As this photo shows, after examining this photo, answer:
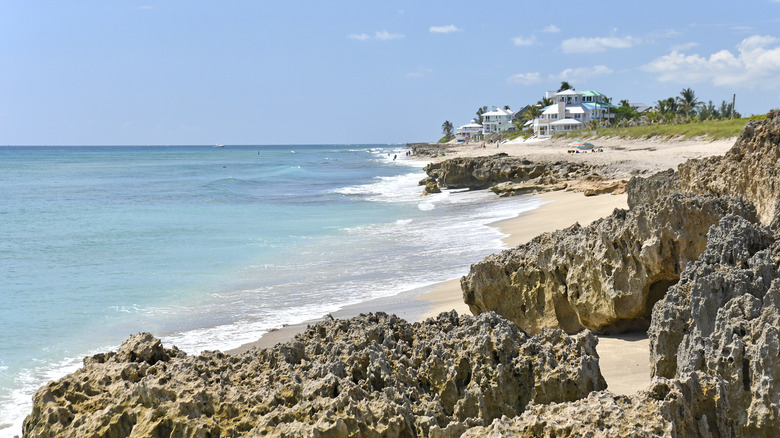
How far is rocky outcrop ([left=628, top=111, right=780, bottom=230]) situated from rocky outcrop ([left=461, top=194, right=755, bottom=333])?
92 cm

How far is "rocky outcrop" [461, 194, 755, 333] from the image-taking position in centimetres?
612

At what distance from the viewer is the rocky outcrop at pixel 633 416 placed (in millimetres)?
2875

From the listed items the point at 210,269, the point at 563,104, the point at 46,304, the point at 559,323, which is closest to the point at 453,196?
the point at 210,269

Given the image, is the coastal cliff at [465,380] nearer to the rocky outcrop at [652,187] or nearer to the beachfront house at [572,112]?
the rocky outcrop at [652,187]

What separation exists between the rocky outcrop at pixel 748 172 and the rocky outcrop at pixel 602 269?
92cm

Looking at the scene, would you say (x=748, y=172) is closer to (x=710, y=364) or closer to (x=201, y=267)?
(x=710, y=364)

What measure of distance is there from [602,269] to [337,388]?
3.70m

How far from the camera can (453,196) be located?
104 feet

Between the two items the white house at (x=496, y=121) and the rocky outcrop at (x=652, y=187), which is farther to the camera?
the white house at (x=496, y=121)

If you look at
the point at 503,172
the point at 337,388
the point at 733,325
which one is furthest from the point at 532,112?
the point at 337,388

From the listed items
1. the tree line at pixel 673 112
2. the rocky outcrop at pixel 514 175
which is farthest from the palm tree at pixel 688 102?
the rocky outcrop at pixel 514 175

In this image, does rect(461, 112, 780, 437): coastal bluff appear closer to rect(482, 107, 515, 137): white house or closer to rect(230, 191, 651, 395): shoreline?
rect(230, 191, 651, 395): shoreline

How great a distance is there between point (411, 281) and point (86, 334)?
516 cm

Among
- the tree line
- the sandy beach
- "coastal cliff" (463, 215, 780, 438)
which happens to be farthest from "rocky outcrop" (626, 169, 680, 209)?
the tree line
